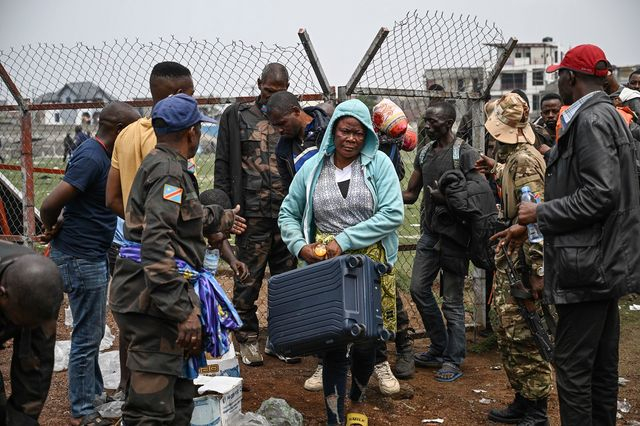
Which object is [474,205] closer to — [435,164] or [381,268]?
[435,164]

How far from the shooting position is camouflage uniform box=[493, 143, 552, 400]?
466cm

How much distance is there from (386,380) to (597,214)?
2391 millimetres

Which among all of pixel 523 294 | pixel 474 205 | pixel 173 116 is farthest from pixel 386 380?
pixel 173 116

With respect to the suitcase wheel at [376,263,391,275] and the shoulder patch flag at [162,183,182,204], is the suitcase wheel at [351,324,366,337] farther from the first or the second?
the shoulder patch flag at [162,183,182,204]

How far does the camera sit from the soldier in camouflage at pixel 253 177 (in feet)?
19.6

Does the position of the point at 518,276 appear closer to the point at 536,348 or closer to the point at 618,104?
the point at 536,348

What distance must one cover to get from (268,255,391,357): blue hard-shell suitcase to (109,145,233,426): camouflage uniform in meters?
0.84

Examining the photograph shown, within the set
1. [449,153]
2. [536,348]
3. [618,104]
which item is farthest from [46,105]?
[618,104]

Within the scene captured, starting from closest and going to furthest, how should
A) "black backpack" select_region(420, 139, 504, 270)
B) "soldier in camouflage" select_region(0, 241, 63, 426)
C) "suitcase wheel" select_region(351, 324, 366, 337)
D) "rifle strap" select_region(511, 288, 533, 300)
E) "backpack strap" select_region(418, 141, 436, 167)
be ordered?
"soldier in camouflage" select_region(0, 241, 63, 426) → "suitcase wheel" select_region(351, 324, 366, 337) → "rifle strap" select_region(511, 288, 533, 300) → "black backpack" select_region(420, 139, 504, 270) → "backpack strap" select_region(418, 141, 436, 167)

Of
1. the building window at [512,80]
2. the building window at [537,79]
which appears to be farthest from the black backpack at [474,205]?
Result: the building window at [512,80]

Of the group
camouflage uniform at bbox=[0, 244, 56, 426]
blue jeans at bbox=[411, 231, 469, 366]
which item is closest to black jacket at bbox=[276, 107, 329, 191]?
blue jeans at bbox=[411, 231, 469, 366]

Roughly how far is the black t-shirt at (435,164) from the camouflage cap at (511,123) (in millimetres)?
992

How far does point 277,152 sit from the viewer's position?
5793mm

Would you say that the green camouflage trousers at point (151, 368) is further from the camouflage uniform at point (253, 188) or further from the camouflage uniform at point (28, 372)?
the camouflage uniform at point (253, 188)
